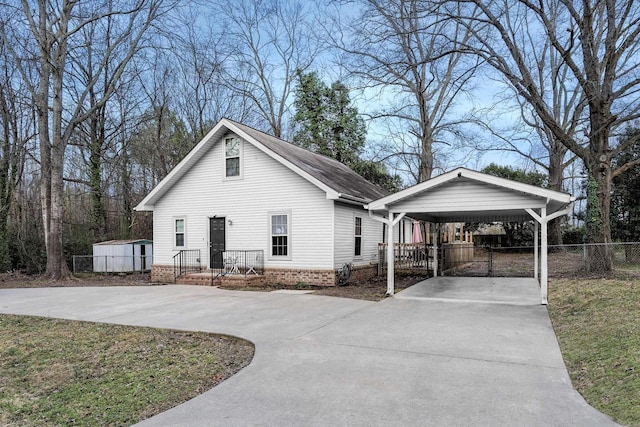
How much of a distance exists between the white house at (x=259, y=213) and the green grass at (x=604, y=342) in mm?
6727

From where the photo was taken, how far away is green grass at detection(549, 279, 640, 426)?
437 centimetres

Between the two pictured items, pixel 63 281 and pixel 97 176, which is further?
pixel 97 176

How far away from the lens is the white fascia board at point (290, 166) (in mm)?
13750

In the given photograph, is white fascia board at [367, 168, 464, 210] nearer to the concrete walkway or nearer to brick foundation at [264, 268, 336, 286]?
the concrete walkway

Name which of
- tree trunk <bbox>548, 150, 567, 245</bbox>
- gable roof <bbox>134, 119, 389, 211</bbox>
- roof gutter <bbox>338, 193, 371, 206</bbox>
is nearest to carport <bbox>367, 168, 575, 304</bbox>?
roof gutter <bbox>338, 193, 371, 206</bbox>

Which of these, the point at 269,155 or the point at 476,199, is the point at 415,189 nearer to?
the point at 476,199

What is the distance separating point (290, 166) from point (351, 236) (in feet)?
10.9

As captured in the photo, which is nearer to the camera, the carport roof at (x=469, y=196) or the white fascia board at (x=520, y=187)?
the white fascia board at (x=520, y=187)

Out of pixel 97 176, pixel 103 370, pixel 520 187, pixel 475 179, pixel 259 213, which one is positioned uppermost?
pixel 97 176

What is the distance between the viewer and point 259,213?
15453 mm

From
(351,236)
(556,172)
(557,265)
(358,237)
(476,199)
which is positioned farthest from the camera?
(556,172)

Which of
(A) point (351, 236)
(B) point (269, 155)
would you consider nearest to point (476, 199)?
(A) point (351, 236)

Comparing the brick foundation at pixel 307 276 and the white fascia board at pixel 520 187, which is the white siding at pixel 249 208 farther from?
the white fascia board at pixel 520 187

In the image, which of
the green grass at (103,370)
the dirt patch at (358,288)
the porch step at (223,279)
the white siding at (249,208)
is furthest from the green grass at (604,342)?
the porch step at (223,279)
